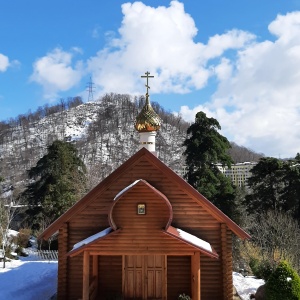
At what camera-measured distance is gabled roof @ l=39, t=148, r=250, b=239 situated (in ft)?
43.9

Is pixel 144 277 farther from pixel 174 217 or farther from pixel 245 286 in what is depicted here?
pixel 245 286

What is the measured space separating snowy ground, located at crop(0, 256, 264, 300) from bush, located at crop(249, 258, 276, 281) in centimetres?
56

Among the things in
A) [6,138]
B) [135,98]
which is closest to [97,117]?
[135,98]

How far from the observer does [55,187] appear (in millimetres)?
34094

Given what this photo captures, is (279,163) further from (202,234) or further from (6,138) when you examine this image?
(6,138)

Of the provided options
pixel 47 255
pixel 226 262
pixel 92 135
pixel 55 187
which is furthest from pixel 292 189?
pixel 92 135

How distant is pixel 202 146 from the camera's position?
32.5 metres

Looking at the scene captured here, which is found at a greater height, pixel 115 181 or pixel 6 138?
pixel 6 138

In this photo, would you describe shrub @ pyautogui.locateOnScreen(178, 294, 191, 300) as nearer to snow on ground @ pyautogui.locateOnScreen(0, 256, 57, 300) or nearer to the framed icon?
the framed icon

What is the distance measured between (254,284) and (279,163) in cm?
1474

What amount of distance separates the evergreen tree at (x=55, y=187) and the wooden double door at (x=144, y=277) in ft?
67.2

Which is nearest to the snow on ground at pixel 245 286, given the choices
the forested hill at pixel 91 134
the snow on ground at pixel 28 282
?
the snow on ground at pixel 28 282

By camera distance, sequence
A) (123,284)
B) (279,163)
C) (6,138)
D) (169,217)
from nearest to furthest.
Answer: (169,217) → (123,284) → (279,163) → (6,138)

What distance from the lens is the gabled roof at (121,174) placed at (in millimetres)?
13367
